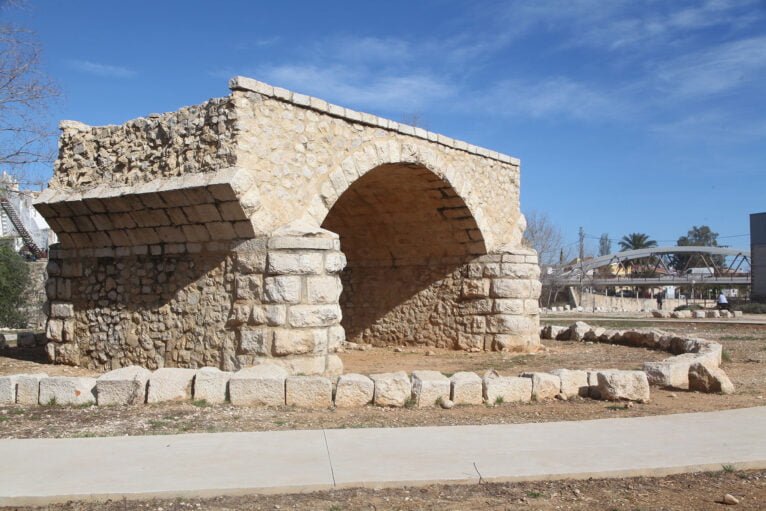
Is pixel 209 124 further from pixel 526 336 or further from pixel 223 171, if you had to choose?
pixel 526 336

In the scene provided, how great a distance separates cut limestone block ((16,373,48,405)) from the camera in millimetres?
6887

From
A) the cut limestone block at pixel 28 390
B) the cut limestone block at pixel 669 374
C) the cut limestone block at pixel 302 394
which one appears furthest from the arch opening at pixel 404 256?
the cut limestone block at pixel 28 390

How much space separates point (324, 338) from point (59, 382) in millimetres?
3033

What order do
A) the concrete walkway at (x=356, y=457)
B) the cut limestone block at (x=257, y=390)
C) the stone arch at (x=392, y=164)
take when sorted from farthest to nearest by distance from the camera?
the stone arch at (x=392, y=164)
the cut limestone block at (x=257, y=390)
the concrete walkway at (x=356, y=457)

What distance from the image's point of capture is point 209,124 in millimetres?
8836

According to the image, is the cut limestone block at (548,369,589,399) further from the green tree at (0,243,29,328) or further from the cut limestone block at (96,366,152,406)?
the green tree at (0,243,29,328)

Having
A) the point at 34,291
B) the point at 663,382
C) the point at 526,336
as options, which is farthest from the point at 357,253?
the point at 34,291

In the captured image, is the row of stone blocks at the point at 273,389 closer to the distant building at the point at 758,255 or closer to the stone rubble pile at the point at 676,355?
the stone rubble pile at the point at 676,355

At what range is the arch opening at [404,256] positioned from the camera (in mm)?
12953

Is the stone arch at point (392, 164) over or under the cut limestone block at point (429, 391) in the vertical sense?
over

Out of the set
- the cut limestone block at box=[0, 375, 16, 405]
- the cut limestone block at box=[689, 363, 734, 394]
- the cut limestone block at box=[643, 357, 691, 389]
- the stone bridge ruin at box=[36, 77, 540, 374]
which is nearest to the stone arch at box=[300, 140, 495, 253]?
the stone bridge ruin at box=[36, 77, 540, 374]

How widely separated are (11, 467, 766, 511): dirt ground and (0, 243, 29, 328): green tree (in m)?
19.8

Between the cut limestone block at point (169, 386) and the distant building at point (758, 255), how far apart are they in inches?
1363

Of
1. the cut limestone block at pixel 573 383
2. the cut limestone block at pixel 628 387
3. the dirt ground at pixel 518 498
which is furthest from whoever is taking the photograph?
the cut limestone block at pixel 573 383
